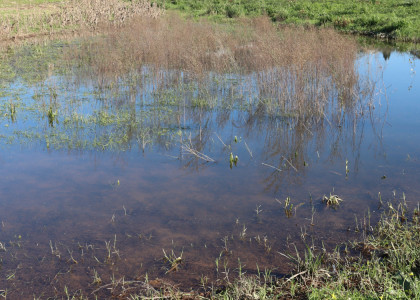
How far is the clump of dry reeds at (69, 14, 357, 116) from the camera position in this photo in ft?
25.3

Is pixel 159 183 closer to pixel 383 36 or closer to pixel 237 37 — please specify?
pixel 237 37

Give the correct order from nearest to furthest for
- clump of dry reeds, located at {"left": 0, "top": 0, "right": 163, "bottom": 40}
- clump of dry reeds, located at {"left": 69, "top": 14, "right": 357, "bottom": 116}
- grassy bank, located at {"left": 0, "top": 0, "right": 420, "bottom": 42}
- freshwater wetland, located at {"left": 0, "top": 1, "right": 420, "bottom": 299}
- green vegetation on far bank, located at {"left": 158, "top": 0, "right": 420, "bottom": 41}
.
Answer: freshwater wetland, located at {"left": 0, "top": 1, "right": 420, "bottom": 299} → clump of dry reeds, located at {"left": 69, "top": 14, "right": 357, "bottom": 116} → clump of dry reeds, located at {"left": 0, "top": 0, "right": 163, "bottom": 40} → grassy bank, located at {"left": 0, "top": 0, "right": 420, "bottom": 42} → green vegetation on far bank, located at {"left": 158, "top": 0, "right": 420, "bottom": 41}

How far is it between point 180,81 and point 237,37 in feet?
9.75

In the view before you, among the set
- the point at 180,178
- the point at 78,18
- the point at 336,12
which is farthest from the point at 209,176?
the point at 336,12

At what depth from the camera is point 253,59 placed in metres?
9.05

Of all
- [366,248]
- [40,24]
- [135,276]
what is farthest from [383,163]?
[40,24]

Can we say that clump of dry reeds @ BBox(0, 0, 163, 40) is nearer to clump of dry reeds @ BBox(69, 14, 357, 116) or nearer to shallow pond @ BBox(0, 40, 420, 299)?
clump of dry reeds @ BBox(69, 14, 357, 116)

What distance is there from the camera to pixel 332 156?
629cm

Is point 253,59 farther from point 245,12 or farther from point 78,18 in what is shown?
point 245,12

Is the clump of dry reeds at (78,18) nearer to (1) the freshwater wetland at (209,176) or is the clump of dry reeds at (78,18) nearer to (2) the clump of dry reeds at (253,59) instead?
(2) the clump of dry reeds at (253,59)

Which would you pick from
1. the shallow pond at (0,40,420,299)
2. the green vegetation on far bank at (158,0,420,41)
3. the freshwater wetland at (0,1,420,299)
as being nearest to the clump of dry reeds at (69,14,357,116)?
the freshwater wetland at (0,1,420,299)

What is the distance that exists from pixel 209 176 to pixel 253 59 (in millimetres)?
4056

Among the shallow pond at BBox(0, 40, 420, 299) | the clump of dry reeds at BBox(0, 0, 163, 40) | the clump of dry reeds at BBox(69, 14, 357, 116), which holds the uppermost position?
the clump of dry reeds at BBox(0, 0, 163, 40)

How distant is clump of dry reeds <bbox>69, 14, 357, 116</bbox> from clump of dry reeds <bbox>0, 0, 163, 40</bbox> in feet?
7.64
